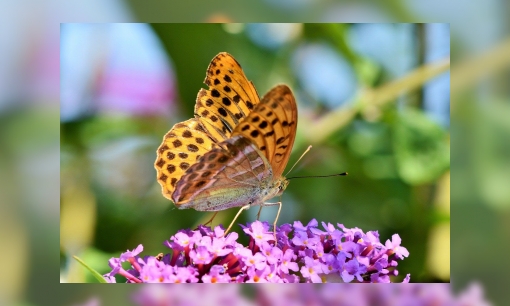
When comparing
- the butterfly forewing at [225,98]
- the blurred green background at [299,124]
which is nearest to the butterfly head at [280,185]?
the blurred green background at [299,124]

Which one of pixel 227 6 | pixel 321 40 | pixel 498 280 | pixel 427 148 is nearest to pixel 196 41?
pixel 227 6

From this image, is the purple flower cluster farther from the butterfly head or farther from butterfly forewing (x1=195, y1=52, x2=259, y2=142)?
butterfly forewing (x1=195, y1=52, x2=259, y2=142)

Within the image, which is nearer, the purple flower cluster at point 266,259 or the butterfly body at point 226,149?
the purple flower cluster at point 266,259

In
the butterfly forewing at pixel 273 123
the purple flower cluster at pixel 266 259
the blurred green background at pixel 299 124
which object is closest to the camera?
the purple flower cluster at pixel 266 259

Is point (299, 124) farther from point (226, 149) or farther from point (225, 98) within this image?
point (226, 149)

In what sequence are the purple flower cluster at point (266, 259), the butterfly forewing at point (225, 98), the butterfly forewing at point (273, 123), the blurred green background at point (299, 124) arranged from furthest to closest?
1. the blurred green background at point (299, 124)
2. the butterfly forewing at point (225, 98)
3. the butterfly forewing at point (273, 123)
4. the purple flower cluster at point (266, 259)

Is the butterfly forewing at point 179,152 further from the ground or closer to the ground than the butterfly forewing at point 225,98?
closer to the ground

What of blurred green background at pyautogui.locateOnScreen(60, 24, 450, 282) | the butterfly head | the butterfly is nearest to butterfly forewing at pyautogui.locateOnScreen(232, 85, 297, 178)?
the butterfly

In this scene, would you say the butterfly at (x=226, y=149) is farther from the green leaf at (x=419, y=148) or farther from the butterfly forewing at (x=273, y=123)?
the green leaf at (x=419, y=148)
